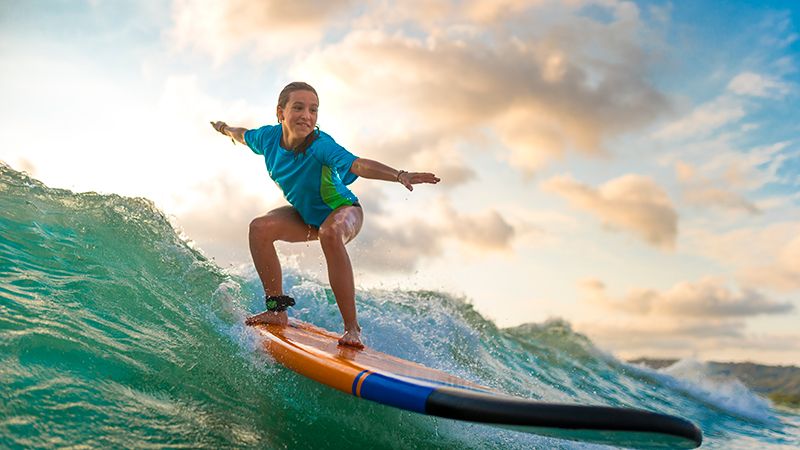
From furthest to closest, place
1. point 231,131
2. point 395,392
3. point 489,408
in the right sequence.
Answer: point 231,131 < point 395,392 < point 489,408

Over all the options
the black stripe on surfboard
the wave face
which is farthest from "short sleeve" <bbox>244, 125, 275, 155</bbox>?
the black stripe on surfboard

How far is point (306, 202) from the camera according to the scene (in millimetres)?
5008

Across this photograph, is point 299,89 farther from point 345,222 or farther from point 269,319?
point 269,319

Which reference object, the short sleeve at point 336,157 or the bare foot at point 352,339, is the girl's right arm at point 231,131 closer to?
the short sleeve at point 336,157

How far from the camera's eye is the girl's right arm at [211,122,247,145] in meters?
5.72

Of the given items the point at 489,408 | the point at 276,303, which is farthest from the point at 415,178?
the point at 276,303

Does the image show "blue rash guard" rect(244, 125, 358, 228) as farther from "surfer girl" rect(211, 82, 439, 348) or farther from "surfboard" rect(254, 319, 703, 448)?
"surfboard" rect(254, 319, 703, 448)

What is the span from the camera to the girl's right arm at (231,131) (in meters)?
5.72

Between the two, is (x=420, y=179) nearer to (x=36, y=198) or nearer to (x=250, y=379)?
(x=250, y=379)

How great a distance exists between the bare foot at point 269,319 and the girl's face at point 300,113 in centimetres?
141

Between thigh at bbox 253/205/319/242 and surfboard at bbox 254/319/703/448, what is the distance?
1.35m

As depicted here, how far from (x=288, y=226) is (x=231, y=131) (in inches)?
49.5

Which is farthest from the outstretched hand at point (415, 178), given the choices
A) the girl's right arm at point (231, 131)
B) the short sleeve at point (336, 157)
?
the girl's right arm at point (231, 131)

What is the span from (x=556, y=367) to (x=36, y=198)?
8.25 metres
